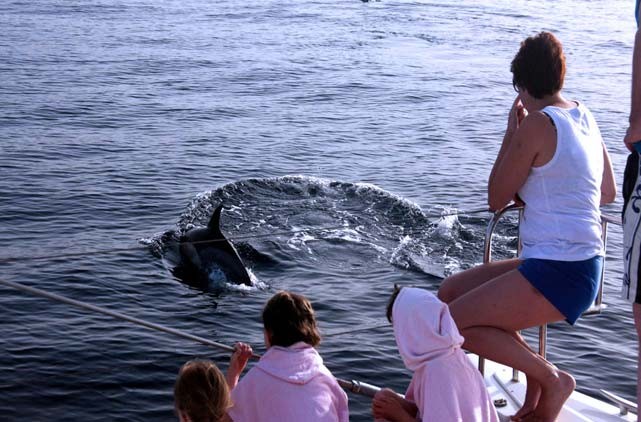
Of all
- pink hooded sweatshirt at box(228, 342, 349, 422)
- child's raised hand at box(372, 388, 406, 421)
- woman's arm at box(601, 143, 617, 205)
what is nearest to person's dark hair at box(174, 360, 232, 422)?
pink hooded sweatshirt at box(228, 342, 349, 422)

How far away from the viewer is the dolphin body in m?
11.2

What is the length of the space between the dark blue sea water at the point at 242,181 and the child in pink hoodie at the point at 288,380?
58.1 inches

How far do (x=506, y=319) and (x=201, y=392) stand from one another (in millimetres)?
1419

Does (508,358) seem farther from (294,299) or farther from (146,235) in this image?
(146,235)

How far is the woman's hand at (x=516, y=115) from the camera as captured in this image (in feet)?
14.6

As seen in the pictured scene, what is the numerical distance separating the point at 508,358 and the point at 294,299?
1.02 meters

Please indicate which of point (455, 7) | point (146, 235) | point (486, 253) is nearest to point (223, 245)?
point (146, 235)

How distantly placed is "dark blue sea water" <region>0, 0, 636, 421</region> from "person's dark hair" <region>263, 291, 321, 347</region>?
1447mm

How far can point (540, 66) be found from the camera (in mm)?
4281

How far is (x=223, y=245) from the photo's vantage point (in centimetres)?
1167

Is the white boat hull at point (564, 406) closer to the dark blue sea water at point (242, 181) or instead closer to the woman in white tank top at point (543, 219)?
the woman in white tank top at point (543, 219)

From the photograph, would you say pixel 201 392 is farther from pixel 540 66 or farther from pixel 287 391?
pixel 540 66

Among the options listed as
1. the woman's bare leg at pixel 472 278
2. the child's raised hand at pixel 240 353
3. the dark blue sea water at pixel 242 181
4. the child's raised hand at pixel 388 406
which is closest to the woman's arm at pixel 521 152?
the woman's bare leg at pixel 472 278

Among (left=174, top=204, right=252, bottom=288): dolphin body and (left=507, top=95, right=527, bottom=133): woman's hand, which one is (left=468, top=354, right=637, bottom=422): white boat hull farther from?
(left=174, top=204, right=252, bottom=288): dolphin body
